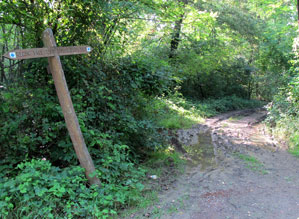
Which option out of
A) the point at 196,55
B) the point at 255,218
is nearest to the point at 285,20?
the point at 196,55

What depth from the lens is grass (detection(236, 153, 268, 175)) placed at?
6.14 meters

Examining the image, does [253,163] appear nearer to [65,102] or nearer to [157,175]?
[157,175]

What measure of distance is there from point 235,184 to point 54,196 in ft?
12.1

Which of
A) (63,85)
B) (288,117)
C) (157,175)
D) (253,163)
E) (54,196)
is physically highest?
(63,85)

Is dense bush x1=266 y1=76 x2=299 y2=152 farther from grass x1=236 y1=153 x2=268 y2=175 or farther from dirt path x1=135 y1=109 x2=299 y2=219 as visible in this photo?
grass x1=236 y1=153 x2=268 y2=175

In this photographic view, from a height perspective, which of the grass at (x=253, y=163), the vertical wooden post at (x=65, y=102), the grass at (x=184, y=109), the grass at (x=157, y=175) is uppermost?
the vertical wooden post at (x=65, y=102)

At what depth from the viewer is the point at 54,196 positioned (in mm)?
3699

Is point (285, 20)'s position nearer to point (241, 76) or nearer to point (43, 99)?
point (241, 76)

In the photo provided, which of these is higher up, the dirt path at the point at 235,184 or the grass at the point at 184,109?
the grass at the point at 184,109

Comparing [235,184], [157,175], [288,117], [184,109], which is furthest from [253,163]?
[184,109]

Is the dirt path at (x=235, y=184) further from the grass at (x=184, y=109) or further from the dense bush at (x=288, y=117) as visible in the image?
the grass at (x=184, y=109)

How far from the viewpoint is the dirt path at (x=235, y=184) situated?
4.06 meters

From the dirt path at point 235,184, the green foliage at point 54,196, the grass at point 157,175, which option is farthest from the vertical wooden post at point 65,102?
the dirt path at point 235,184

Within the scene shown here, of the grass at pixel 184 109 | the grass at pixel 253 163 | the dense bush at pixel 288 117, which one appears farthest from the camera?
the dense bush at pixel 288 117
